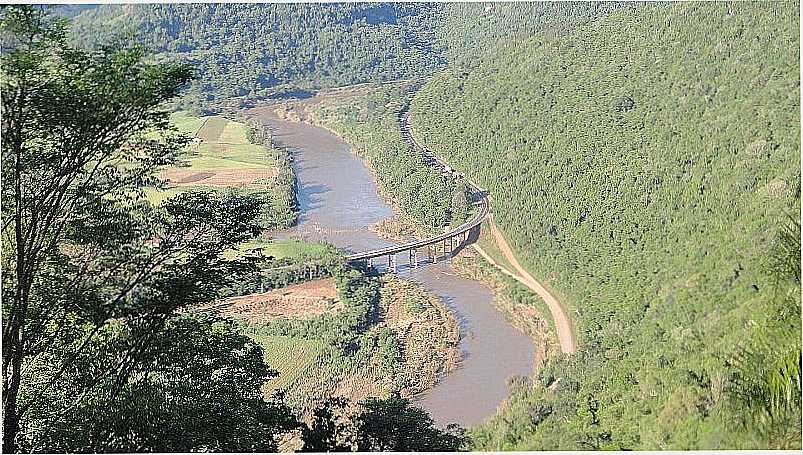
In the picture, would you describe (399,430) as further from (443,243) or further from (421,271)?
(443,243)

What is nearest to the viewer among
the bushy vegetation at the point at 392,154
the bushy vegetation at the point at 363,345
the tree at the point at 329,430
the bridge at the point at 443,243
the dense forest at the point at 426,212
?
the dense forest at the point at 426,212

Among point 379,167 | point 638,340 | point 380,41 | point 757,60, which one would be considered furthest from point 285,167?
point 757,60

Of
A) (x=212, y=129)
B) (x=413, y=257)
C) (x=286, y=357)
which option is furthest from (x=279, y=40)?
(x=286, y=357)

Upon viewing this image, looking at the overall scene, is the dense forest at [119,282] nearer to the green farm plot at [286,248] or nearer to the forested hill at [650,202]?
the green farm plot at [286,248]

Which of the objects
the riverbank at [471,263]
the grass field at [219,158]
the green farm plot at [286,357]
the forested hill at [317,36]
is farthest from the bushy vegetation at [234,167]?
the green farm plot at [286,357]

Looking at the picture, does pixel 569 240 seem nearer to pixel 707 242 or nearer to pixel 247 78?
pixel 707 242

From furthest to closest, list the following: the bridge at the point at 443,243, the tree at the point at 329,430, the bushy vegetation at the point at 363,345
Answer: the bridge at the point at 443,243 < the bushy vegetation at the point at 363,345 < the tree at the point at 329,430

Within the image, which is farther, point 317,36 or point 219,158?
point 317,36
